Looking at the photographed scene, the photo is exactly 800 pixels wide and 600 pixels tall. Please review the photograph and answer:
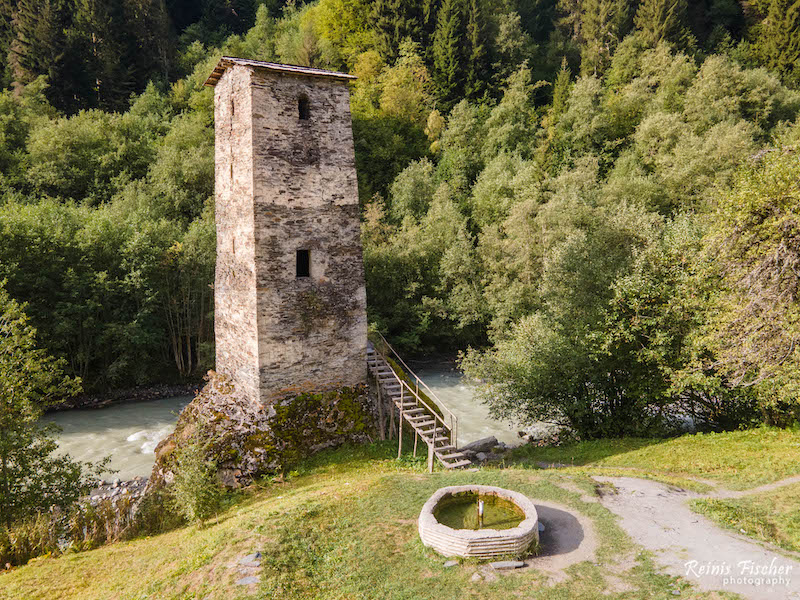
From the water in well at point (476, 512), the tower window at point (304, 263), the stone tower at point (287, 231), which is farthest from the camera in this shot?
the tower window at point (304, 263)

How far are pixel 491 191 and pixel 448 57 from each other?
15.5 metres

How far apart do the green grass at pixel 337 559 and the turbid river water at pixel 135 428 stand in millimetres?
7902

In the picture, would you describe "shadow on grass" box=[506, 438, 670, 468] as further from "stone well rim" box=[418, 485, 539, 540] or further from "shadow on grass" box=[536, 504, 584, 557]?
"stone well rim" box=[418, 485, 539, 540]

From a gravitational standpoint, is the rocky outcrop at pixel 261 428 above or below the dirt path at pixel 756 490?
above

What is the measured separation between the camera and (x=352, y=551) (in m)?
8.62

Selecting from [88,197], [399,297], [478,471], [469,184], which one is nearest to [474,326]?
[399,297]

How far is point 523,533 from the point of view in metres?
8.14

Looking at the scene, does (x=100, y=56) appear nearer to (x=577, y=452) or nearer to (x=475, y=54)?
(x=475, y=54)

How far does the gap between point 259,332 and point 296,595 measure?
24.1ft

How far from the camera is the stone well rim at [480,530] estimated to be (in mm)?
8109

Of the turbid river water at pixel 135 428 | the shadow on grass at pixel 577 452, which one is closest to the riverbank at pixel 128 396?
the turbid river water at pixel 135 428

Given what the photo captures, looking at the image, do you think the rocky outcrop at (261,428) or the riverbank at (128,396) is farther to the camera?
the riverbank at (128,396)

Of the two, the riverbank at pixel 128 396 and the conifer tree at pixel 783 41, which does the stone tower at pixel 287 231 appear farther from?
the conifer tree at pixel 783 41

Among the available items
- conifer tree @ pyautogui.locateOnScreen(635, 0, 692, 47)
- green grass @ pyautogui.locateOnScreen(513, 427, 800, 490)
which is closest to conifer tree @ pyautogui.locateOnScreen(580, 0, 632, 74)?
conifer tree @ pyautogui.locateOnScreen(635, 0, 692, 47)
